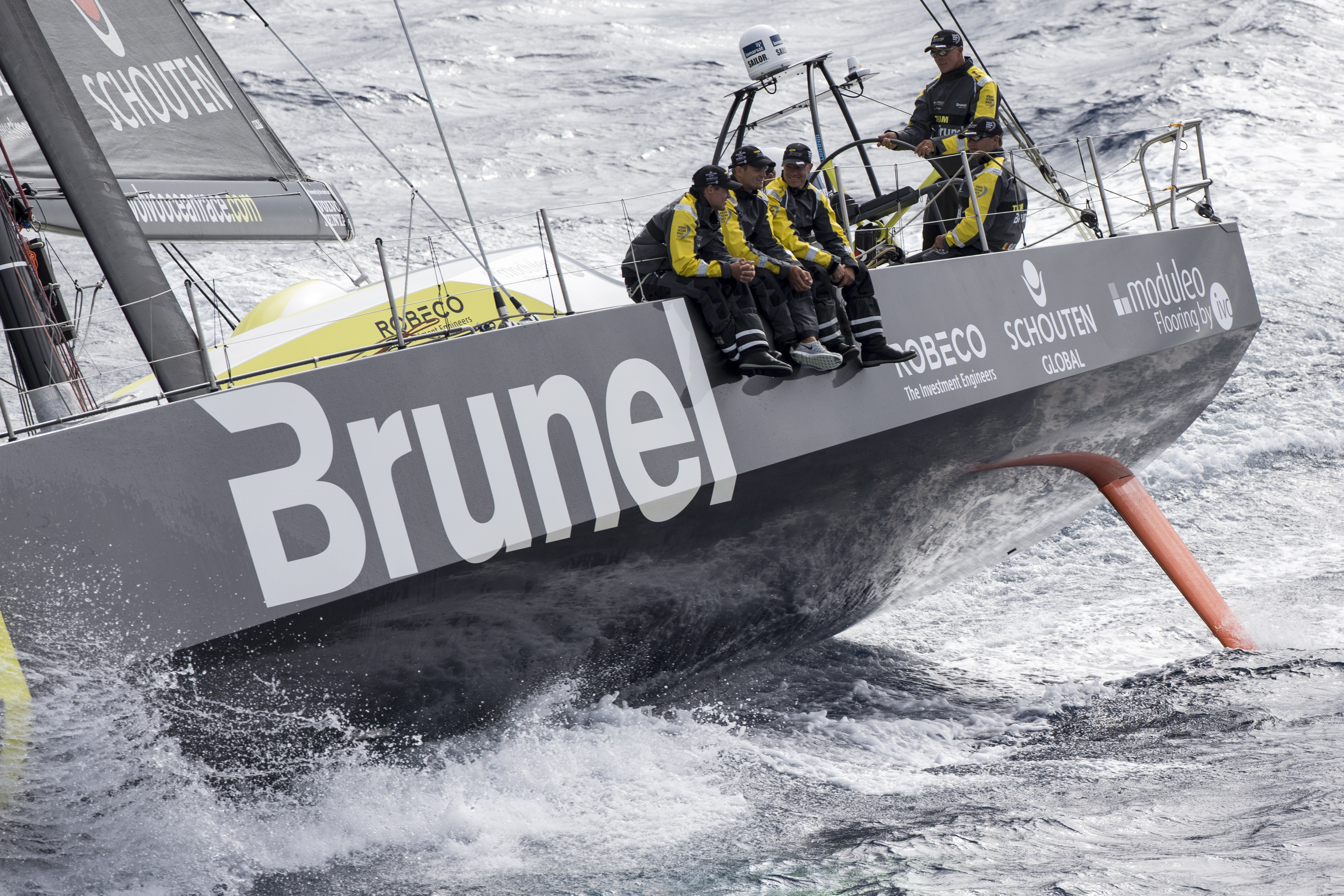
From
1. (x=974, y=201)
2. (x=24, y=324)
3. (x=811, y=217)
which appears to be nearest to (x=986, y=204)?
(x=974, y=201)

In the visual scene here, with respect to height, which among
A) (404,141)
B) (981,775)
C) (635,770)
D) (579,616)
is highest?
(404,141)

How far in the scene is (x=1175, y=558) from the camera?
17.9 feet

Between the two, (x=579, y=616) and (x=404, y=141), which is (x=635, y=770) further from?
(x=404, y=141)

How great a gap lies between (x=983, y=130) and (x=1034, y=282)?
30.4 inches

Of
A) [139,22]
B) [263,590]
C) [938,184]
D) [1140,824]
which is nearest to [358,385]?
[263,590]

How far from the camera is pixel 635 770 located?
12.0 ft

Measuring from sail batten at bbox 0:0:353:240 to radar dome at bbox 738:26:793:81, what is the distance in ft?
7.86

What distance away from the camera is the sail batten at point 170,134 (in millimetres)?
5328

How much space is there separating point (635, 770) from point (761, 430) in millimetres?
1143

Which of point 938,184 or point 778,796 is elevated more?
point 938,184

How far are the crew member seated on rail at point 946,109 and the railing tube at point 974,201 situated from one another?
0.32 metres

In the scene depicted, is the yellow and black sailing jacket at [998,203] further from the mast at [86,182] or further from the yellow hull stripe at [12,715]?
the yellow hull stripe at [12,715]

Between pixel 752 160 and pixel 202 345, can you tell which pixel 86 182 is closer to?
pixel 202 345

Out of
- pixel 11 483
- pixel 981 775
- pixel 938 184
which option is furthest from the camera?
pixel 938 184
